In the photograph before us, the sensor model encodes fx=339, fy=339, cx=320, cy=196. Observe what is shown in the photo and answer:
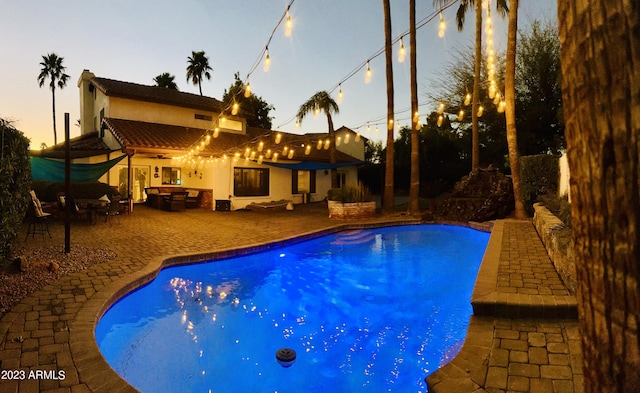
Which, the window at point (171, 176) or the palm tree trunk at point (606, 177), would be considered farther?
the window at point (171, 176)

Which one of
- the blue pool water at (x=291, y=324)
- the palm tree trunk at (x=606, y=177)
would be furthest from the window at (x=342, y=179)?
the palm tree trunk at (x=606, y=177)

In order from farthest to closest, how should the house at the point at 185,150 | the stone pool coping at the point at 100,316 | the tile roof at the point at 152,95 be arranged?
the tile roof at the point at 152,95 < the house at the point at 185,150 < the stone pool coping at the point at 100,316

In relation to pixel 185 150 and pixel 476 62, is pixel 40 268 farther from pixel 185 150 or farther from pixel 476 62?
pixel 476 62

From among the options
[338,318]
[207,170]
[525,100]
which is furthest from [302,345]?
[525,100]

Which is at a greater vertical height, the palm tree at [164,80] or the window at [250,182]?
the palm tree at [164,80]

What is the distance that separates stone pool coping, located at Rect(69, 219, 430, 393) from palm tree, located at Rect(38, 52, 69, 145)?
4005cm

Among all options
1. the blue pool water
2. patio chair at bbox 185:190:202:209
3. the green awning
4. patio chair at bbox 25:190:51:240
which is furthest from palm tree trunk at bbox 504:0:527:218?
patio chair at bbox 185:190:202:209

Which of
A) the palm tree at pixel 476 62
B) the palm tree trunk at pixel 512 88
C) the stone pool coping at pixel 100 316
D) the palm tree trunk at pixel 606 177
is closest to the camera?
the palm tree trunk at pixel 606 177

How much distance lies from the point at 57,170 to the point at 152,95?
7.53m

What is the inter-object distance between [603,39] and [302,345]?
13.6ft

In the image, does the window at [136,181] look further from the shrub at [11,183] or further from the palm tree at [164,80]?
the palm tree at [164,80]

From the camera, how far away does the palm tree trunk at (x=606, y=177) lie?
80 centimetres

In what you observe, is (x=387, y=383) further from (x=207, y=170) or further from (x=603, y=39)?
(x=207, y=170)

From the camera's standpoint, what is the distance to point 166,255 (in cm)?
671
